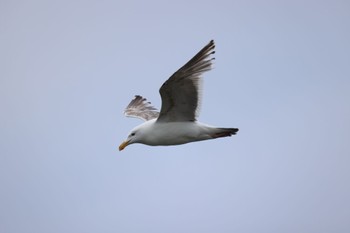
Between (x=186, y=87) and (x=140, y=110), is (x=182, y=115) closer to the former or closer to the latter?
(x=186, y=87)

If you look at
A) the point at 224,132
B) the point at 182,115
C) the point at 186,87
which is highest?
the point at 186,87

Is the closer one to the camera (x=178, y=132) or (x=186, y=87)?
(x=186, y=87)

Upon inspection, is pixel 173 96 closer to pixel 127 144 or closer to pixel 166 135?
pixel 166 135

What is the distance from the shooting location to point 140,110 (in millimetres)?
17266

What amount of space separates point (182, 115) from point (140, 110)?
4388mm

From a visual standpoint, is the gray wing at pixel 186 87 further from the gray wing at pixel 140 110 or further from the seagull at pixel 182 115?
the gray wing at pixel 140 110

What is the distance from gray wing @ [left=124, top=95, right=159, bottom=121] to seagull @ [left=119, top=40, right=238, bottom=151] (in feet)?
9.10

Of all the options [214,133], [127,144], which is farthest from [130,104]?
[214,133]

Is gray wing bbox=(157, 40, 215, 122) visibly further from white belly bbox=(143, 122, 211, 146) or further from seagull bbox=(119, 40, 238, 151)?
white belly bbox=(143, 122, 211, 146)

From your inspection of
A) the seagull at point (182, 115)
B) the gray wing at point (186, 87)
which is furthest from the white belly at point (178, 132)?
the gray wing at point (186, 87)

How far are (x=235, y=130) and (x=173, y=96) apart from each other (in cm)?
157

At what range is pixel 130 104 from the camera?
1789cm

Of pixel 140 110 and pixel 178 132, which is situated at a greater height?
pixel 140 110

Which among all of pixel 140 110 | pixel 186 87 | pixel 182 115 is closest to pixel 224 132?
pixel 182 115
